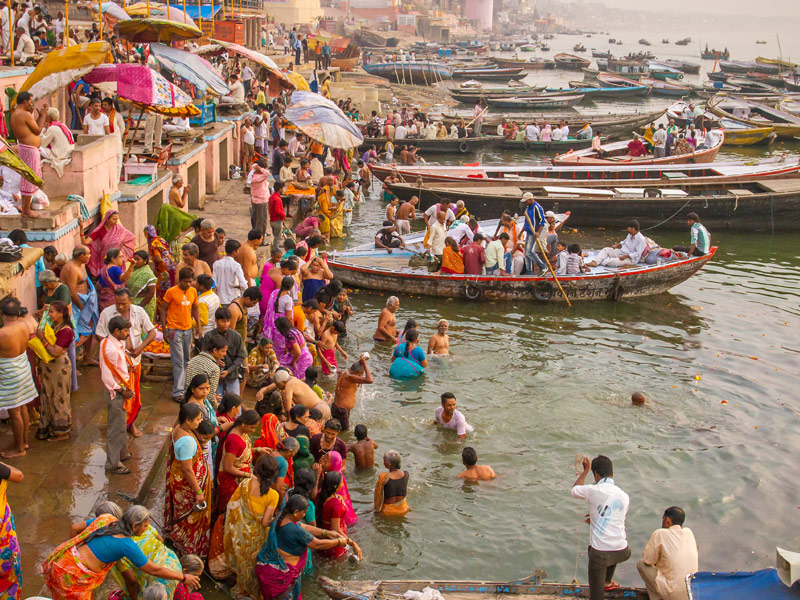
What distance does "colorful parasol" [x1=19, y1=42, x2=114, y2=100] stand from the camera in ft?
33.6

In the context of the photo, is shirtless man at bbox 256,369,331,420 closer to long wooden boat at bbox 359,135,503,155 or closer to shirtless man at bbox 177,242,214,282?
shirtless man at bbox 177,242,214,282

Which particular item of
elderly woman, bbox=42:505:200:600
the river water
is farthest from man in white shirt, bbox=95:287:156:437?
the river water

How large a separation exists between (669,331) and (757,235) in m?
8.99

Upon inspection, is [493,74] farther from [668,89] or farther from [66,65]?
[66,65]

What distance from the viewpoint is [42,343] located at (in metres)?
7.35

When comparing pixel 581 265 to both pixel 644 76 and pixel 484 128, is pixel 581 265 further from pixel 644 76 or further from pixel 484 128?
pixel 644 76

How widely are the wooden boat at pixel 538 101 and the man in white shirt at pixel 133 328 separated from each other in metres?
41.7

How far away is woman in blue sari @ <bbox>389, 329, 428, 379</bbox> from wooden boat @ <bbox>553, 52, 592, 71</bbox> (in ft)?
245

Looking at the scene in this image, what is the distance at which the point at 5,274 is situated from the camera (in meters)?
7.93

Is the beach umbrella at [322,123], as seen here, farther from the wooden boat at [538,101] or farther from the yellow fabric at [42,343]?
the wooden boat at [538,101]

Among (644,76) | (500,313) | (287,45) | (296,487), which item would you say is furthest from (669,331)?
(644,76)

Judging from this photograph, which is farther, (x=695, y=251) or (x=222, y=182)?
(x=222, y=182)

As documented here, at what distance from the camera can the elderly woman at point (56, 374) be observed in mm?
7406

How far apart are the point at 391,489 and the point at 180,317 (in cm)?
283
